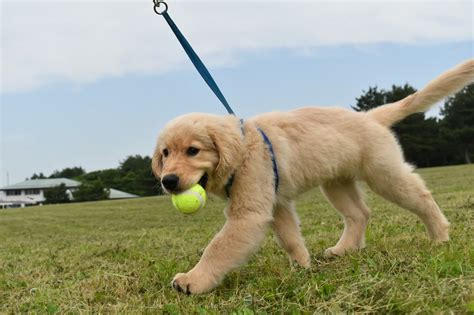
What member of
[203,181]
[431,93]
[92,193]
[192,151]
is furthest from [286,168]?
[92,193]

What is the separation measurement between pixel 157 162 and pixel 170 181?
633 millimetres

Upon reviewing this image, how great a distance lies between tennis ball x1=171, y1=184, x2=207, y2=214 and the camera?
10.5ft

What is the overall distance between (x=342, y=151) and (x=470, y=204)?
429 cm

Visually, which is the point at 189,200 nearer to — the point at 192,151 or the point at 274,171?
the point at 192,151

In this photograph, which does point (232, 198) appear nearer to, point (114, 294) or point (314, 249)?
point (114, 294)

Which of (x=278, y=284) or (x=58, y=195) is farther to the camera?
(x=58, y=195)

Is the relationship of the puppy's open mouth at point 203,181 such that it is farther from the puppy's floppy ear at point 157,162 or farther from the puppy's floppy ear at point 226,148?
the puppy's floppy ear at point 157,162

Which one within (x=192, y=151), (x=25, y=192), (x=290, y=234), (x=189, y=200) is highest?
(x=192, y=151)

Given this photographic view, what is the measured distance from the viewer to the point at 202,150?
344cm

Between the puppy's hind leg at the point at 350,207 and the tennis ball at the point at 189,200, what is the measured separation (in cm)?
164

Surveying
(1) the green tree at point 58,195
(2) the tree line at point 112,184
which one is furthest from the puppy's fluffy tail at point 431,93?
(1) the green tree at point 58,195

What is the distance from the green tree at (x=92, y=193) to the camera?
57344 mm

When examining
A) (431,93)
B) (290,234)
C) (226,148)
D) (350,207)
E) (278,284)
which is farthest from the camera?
(350,207)

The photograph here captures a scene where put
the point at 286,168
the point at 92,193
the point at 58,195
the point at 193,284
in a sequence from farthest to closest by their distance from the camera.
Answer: the point at 58,195 < the point at 92,193 < the point at 286,168 < the point at 193,284
